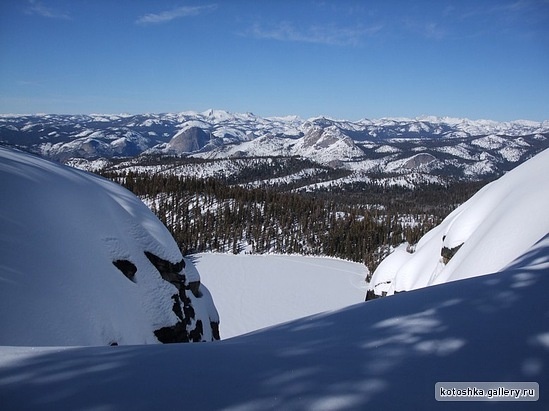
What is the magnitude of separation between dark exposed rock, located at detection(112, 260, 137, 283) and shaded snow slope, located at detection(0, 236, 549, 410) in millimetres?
7078

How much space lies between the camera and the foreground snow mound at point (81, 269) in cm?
646

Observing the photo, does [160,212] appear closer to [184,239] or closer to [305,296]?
[184,239]

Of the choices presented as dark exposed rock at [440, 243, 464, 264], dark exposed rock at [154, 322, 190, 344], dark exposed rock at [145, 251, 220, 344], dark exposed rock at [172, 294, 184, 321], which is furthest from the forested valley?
dark exposed rock at [154, 322, 190, 344]

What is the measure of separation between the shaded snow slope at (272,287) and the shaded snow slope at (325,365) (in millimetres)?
21424

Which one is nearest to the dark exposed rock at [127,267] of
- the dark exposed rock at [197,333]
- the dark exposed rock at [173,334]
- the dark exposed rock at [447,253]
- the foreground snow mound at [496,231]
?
the dark exposed rock at [173,334]

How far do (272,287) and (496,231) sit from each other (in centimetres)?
3652

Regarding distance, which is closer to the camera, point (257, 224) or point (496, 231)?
point (496, 231)

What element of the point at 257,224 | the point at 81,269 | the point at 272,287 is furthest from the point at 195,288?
the point at 257,224

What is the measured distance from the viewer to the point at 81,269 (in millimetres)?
8008

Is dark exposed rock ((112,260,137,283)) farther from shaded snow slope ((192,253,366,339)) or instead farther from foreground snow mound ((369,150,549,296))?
shaded snow slope ((192,253,366,339))

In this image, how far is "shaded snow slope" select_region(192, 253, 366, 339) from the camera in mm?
32562

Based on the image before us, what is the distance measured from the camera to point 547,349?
2309 mm

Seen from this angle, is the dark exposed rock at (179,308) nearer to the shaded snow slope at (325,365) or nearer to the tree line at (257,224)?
the shaded snow slope at (325,365)

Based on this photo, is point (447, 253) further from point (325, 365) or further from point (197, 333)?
point (325, 365)
